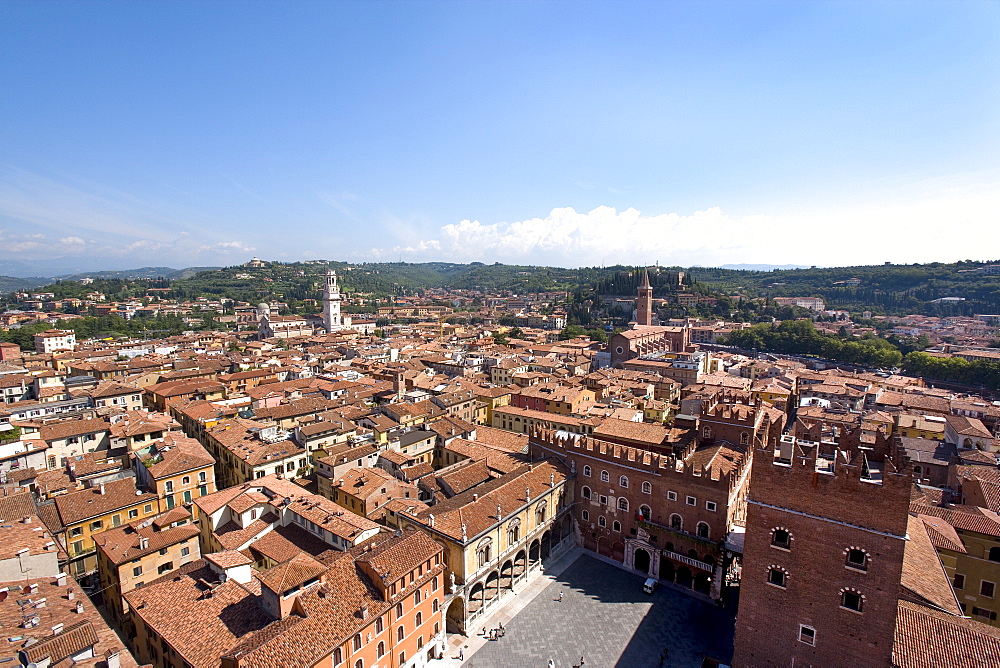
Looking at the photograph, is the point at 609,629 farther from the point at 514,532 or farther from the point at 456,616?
the point at 456,616

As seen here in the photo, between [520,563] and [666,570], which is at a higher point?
[520,563]

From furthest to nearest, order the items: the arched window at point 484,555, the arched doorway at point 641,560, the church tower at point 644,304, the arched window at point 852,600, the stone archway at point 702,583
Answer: the church tower at point 644,304, the arched doorway at point 641,560, the stone archway at point 702,583, the arched window at point 484,555, the arched window at point 852,600

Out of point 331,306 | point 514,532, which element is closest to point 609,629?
point 514,532

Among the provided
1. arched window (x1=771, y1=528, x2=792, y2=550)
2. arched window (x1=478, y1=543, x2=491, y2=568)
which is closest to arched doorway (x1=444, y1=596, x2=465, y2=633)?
arched window (x1=478, y1=543, x2=491, y2=568)

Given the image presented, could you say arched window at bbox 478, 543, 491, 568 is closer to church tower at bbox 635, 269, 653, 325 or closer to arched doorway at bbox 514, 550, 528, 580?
arched doorway at bbox 514, 550, 528, 580

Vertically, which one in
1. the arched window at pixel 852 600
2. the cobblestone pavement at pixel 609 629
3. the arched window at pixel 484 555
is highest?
the arched window at pixel 852 600

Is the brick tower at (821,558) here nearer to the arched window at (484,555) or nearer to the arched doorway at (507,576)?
the arched doorway at (507,576)

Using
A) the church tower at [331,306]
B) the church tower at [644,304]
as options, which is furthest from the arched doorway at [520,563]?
the church tower at [331,306]
